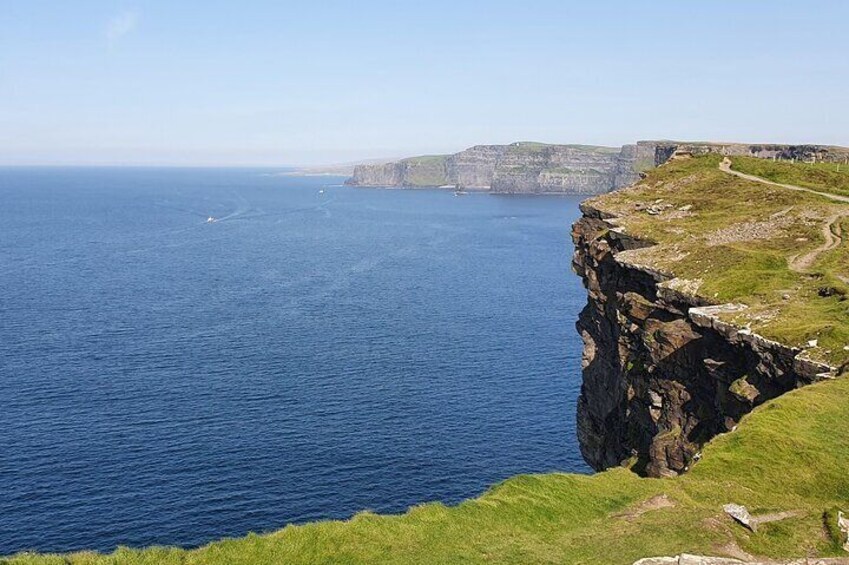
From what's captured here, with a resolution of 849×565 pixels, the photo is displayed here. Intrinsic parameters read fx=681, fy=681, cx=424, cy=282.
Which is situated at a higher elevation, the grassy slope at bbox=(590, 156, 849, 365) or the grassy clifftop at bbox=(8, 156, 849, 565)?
the grassy slope at bbox=(590, 156, 849, 365)

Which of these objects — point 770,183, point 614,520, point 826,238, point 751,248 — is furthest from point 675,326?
point 770,183

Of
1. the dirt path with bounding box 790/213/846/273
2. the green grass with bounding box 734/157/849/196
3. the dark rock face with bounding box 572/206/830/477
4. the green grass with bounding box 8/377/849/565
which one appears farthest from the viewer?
A: the green grass with bounding box 734/157/849/196

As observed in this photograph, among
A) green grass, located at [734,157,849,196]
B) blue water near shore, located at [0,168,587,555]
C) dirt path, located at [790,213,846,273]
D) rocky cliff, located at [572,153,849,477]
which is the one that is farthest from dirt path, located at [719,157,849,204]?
blue water near shore, located at [0,168,587,555]

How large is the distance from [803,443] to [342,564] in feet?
62.0

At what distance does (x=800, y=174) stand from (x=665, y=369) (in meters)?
50.5

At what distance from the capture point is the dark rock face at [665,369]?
118 feet

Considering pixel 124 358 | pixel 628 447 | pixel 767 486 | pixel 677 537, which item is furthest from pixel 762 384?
pixel 124 358

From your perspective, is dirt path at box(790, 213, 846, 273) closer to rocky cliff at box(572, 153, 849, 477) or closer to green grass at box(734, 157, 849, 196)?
A: rocky cliff at box(572, 153, 849, 477)

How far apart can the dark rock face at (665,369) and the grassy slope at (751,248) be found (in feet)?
4.47

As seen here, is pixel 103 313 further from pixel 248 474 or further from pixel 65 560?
pixel 65 560

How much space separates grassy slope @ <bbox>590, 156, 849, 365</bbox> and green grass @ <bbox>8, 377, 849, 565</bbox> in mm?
7299

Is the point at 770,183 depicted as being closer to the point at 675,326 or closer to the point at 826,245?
the point at 826,245

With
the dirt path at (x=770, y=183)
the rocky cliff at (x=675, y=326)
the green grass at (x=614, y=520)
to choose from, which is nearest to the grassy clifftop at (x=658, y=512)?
the green grass at (x=614, y=520)

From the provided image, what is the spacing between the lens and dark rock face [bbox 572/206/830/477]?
35969mm
